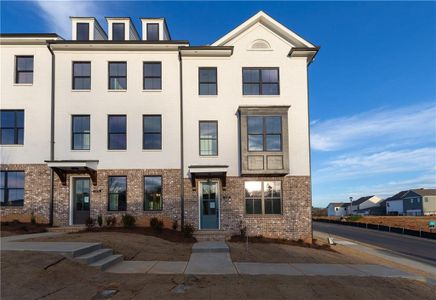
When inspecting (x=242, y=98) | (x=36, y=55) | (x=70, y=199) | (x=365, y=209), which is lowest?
(x=365, y=209)

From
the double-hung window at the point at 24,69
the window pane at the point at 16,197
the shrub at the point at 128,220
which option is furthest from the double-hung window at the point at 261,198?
the double-hung window at the point at 24,69

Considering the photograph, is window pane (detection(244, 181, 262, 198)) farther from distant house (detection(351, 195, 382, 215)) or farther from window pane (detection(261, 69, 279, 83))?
distant house (detection(351, 195, 382, 215))

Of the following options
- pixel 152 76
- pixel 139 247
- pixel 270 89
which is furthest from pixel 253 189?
pixel 152 76

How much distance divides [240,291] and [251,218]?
10.1 metres

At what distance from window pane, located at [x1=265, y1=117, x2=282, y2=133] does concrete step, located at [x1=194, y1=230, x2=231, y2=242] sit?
540cm

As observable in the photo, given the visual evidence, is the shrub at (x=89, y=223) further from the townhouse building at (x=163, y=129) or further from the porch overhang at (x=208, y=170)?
the porch overhang at (x=208, y=170)

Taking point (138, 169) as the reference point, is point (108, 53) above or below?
above

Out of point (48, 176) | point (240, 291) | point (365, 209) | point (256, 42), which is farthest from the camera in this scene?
point (365, 209)

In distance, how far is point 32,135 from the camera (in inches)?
701

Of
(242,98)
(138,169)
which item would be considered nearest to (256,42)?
(242,98)

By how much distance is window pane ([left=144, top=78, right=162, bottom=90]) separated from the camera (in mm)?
18516

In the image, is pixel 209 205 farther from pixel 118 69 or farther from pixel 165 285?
pixel 165 285

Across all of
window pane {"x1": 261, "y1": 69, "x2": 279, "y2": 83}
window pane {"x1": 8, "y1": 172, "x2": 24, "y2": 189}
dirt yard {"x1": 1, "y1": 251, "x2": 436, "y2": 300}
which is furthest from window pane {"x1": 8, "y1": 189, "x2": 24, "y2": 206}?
window pane {"x1": 261, "y1": 69, "x2": 279, "y2": 83}

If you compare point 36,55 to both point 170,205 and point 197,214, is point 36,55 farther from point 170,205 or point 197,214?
point 197,214
